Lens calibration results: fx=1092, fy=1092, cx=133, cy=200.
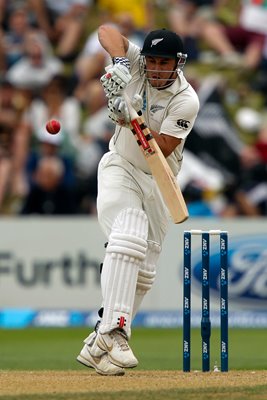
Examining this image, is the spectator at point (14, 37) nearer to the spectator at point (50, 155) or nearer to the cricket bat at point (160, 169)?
the spectator at point (50, 155)

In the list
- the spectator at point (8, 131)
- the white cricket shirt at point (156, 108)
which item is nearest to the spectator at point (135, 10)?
the spectator at point (8, 131)

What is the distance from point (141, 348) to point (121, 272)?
11.3ft

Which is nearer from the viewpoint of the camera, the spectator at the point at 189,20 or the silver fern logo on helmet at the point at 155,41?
the silver fern logo on helmet at the point at 155,41

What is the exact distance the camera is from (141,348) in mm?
9086

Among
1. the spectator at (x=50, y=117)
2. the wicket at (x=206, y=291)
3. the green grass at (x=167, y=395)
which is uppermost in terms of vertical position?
the spectator at (x=50, y=117)

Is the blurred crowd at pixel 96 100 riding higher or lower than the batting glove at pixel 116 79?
higher

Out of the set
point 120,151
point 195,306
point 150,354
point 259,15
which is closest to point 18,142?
point 195,306

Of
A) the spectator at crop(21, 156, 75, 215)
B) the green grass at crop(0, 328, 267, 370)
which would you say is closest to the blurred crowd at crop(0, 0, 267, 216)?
the spectator at crop(21, 156, 75, 215)

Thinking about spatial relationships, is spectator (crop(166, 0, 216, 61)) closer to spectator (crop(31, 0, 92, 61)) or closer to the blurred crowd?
the blurred crowd

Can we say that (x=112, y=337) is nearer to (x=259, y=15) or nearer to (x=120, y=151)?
(x=120, y=151)

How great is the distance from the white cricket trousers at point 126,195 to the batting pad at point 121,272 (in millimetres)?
134

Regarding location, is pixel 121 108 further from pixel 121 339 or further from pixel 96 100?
pixel 96 100

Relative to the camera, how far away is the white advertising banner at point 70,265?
37.6 feet

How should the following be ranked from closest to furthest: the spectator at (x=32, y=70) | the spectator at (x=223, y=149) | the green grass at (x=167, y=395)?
the green grass at (x=167, y=395)
the spectator at (x=223, y=149)
the spectator at (x=32, y=70)
